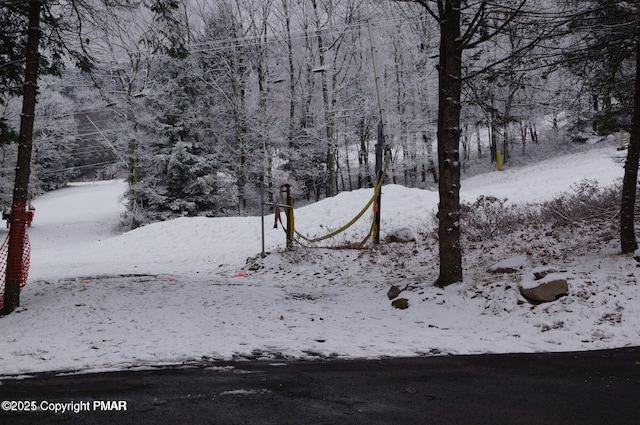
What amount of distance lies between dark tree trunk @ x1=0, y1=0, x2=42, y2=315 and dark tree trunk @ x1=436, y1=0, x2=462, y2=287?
648 centimetres

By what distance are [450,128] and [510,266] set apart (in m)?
2.48

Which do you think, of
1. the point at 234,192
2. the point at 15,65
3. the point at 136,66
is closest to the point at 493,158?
the point at 234,192

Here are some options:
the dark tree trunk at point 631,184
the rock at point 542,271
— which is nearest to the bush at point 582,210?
the dark tree trunk at point 631,184

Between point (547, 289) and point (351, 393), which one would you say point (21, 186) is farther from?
point (547, 289)

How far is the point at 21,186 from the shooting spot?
7281mm

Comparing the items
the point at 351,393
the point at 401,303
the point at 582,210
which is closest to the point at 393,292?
the point at 401,303

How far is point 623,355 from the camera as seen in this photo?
183 inches

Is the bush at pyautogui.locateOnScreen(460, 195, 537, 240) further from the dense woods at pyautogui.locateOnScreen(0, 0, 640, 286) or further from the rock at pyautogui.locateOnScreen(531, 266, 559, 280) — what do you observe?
the dense woods at pyautogui.locateOnScreen(0, 0, 640, 286)

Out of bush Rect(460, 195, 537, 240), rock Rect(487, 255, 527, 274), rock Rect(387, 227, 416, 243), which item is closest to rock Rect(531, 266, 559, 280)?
rock Rect(487, 255, 527, 274)

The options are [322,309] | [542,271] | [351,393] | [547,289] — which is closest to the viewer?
[351,393]

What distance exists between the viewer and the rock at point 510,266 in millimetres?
7559

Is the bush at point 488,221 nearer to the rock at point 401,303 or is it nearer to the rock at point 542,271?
the rock at point 542,271

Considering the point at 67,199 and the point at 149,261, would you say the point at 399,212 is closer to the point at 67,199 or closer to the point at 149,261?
the point at 149,261

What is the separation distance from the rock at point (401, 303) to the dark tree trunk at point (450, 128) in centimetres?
71
